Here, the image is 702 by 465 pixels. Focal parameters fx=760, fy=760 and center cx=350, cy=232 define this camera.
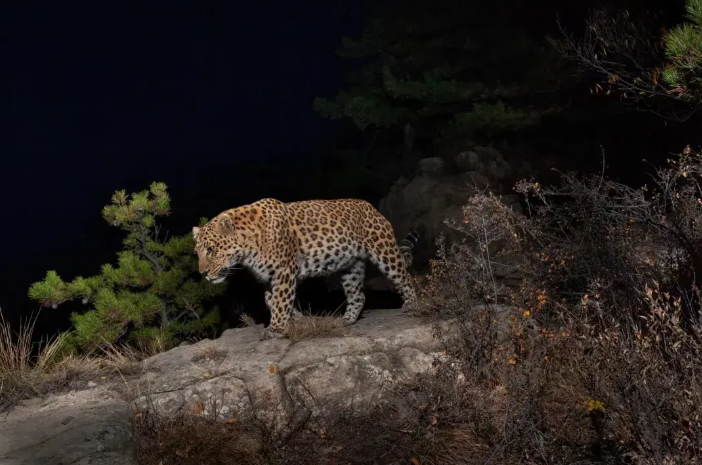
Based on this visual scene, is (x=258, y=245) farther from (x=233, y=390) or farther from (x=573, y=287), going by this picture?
(x=573, y=287)

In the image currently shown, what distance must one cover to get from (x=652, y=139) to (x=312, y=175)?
5.16 meters

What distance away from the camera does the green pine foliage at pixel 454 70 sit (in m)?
11.2

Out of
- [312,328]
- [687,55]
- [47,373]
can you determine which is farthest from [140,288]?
[687,55]

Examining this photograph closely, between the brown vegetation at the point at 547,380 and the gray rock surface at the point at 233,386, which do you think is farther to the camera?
the gray rock surface at the point at 233,386

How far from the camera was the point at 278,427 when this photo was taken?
543 cm

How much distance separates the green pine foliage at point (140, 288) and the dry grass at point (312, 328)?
5.42 feet

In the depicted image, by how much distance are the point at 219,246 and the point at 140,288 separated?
214 centimetres

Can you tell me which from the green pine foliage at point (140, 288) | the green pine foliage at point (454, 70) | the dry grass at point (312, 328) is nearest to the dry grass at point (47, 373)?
the green pine foliage at point (140, 288)

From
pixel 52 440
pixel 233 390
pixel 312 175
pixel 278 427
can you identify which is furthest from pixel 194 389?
pixel 312 175

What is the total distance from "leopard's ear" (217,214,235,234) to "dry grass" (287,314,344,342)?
0.95 metres

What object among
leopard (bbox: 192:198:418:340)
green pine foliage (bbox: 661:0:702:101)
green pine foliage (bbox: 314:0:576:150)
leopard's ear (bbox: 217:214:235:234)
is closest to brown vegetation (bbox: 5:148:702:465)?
→ leopard (bbox: 192:198:418:340)

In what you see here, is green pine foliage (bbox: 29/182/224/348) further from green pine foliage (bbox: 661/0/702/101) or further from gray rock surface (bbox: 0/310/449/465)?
green pine foliage (bbox: 661/0/702/101)

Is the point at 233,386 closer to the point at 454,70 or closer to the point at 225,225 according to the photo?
the point at 225,225

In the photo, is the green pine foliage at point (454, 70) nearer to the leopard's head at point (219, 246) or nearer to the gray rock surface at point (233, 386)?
the leopard's head at point (219, 246)
